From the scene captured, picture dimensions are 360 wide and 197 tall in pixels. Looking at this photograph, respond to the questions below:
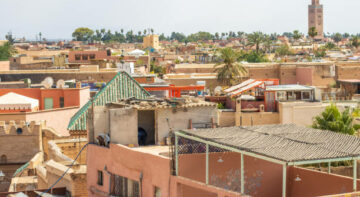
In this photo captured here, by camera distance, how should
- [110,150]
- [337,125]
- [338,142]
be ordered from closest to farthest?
[338,142] < [110,150] < [337,125]

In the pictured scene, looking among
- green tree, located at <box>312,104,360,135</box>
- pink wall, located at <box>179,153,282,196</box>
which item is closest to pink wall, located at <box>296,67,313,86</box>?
green tree, located at <box>312,104,360,135</box>

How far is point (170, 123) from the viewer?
14219 mm

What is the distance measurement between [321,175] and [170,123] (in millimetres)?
4045

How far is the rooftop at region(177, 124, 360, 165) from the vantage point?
9.64 m

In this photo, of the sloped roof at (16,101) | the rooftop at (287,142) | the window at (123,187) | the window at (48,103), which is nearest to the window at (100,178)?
the window at (123,187)

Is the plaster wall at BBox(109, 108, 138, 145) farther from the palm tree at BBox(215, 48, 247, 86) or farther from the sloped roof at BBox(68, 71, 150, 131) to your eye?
the palm tree at BBox(215, 48, 247, 86)

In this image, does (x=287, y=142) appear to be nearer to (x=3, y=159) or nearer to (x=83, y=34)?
(x=3, y=159)

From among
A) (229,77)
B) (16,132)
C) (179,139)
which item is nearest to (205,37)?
(229,77)

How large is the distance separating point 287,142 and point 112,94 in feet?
32.7

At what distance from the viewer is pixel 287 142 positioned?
10555 mm

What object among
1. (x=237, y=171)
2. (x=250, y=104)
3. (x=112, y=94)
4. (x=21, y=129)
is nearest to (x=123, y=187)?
(x=237, y=171)

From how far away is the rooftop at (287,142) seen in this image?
31.6 ft

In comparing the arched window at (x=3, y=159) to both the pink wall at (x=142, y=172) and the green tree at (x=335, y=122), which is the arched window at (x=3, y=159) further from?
the pink wall at (x=142, y=172)

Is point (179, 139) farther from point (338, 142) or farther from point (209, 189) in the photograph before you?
point (338, 142)
